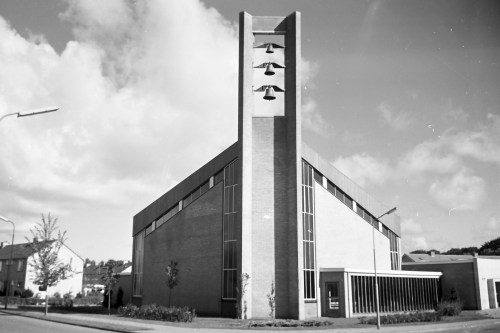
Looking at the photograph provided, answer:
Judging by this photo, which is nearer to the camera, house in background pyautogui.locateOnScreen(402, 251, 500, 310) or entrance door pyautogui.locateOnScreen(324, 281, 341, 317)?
entrance door pyautogui.locateOnScreen(324, 281, 341, 317)

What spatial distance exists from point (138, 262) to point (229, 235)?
16868 millimetres

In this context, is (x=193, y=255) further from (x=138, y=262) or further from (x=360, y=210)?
(x=360, y=210)

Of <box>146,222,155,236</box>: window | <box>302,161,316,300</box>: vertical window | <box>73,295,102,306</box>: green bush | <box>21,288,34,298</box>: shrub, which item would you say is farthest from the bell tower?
<box>21,288,34,298</box>: shrub

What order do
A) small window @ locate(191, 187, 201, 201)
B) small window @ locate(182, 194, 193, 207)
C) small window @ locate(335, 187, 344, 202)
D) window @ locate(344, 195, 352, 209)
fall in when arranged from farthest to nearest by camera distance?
small window @ locate(182, 194, 193, 207), window @ locate(344, 195, 352, 209), small window @ locate(191, 187, 201, 201), small window @ locate(335, 187, 344, 202)

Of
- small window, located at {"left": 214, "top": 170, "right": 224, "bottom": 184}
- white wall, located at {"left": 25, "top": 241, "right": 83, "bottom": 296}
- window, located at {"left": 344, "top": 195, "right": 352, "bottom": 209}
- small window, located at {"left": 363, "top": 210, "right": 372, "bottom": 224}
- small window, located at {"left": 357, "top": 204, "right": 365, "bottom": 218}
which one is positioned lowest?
white wall, located at {"left": 25, "top": 241, "right": 83, "bottom": 296}

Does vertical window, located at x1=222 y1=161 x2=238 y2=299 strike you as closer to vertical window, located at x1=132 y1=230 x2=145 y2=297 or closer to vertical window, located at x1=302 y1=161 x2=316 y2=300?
vertical window, located at x1=302 y1=161 x2=316 y2=300

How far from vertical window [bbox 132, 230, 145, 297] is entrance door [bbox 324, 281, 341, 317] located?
70.5 feet

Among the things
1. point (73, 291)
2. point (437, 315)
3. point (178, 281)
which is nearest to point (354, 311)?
point (437, 315)

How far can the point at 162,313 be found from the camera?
33594mm

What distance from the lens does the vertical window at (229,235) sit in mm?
37897

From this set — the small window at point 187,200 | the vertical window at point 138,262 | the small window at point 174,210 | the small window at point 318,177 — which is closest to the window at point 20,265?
the vertical window at point 138,262

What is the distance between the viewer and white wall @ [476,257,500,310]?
152 ft

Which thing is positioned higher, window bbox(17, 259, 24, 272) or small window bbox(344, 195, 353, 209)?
small window bbox(344, 195, 353, 209)

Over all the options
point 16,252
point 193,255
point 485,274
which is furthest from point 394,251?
point 16,252
